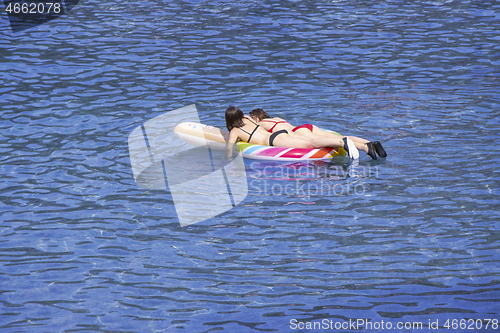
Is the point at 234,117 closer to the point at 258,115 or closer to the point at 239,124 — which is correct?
the point at 239,124

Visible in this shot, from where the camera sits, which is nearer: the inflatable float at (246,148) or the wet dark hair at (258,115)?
the inflatable float at (246,148)

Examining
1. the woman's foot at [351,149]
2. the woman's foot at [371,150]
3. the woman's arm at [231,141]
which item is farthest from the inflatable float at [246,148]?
the woman's foot at [371,150]

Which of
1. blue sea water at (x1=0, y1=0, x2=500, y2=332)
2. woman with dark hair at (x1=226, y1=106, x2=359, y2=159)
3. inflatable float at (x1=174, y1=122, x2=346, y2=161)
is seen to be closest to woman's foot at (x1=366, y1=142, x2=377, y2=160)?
blue sea water at (x1=0, y1=0, x2=500, y2=332)

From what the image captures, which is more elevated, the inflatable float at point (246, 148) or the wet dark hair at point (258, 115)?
the wet dark hair at point (258, 115)

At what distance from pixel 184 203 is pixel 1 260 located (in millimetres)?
2027

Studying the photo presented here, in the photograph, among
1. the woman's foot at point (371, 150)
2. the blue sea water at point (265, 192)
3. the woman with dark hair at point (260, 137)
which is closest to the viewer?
the blue sea water at point (265, 192)

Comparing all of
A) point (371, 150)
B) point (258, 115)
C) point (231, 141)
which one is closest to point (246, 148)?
point (231, 141)

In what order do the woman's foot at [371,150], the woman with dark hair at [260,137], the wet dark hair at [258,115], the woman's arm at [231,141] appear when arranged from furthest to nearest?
the wet dark hair at [258,115] < the woman's arm at [231,141] < the woman with dark hair at [260,137] < the woman's foot at [371,150]

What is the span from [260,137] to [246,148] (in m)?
0.30

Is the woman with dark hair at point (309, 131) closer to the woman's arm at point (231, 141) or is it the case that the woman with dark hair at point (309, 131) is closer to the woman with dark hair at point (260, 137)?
the woman with dark hair at point (260, 137)

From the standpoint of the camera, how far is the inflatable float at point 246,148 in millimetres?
7551

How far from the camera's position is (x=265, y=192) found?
22.1 feet

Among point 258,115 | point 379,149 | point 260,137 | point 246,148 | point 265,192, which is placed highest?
point 258,115

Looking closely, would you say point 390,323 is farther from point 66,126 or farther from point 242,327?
point 66,126
